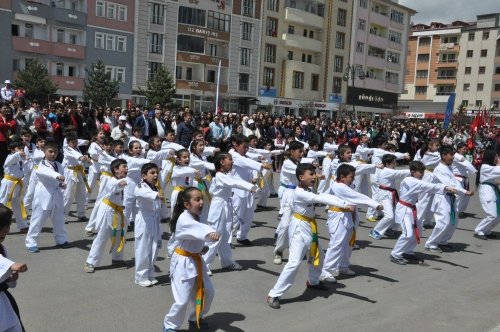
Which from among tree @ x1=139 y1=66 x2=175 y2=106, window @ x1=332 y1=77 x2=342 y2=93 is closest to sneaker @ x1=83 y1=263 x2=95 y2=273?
tree @ x1=139 y1=66 x2=175 y2=106

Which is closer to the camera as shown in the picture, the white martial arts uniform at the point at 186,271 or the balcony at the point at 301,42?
the white martial arts uniform at the point at 186,271

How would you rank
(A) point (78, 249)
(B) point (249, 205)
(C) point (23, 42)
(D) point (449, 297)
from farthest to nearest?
(C) point (23, 42), (B) point (249, 205), (A) point (78, 249), (D) point (449, 297)

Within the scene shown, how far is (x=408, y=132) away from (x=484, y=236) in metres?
15.1

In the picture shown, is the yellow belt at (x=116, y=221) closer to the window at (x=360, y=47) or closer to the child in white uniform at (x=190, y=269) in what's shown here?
the child in white uniform at (x=190, y=269)

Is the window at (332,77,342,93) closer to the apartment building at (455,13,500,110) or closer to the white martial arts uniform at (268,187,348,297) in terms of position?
the apartment building at (455,13,500,110)

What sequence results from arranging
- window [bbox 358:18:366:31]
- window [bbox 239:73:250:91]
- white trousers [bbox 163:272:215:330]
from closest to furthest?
white trousers [bbox 163:272:215:330] → window [bbox 239:73:250:91] → window [bbox 358:18:366:31]

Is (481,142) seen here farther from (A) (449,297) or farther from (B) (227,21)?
(B) (227,21)

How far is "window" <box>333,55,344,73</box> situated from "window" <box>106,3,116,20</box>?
24596mm

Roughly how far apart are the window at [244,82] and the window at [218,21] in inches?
176

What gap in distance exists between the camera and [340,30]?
52812 millimetres

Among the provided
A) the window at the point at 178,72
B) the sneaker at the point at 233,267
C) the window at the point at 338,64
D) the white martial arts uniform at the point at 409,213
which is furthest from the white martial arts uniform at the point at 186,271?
the window at the point at 338,64

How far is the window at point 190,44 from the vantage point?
4134cm

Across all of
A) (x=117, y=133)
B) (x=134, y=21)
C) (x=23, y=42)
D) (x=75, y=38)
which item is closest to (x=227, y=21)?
(x=134, y=21)

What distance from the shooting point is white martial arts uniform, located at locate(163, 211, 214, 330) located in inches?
198
